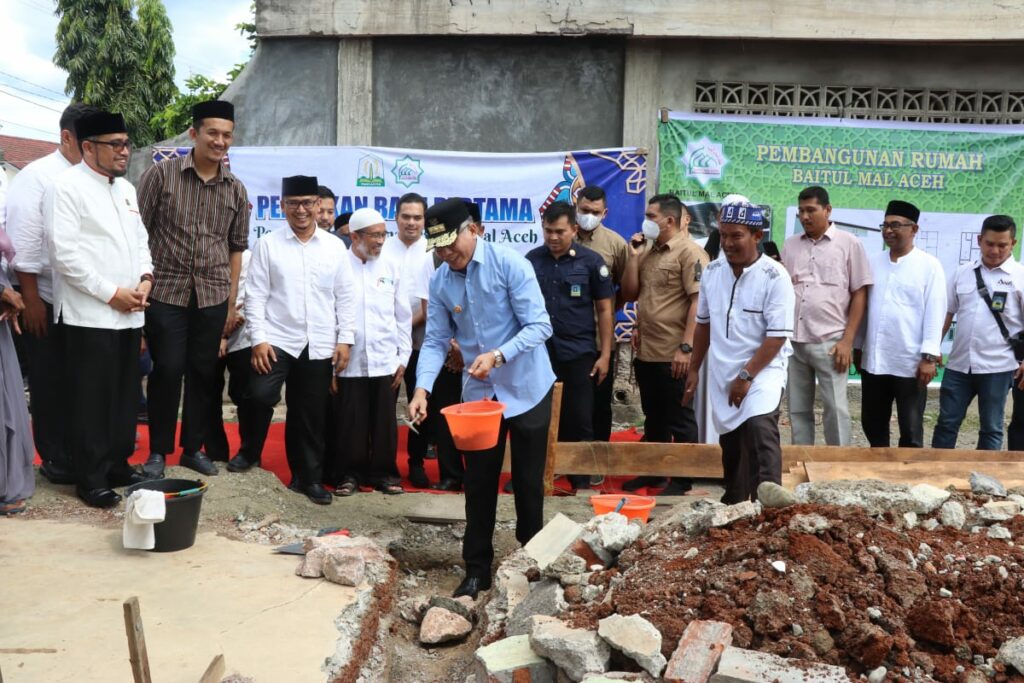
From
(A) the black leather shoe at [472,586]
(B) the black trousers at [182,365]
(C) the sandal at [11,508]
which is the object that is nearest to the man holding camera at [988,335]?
(A) the black leather shoe at [472,586]

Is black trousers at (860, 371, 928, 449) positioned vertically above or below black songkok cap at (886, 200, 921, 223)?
below

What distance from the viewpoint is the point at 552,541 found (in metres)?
4.24

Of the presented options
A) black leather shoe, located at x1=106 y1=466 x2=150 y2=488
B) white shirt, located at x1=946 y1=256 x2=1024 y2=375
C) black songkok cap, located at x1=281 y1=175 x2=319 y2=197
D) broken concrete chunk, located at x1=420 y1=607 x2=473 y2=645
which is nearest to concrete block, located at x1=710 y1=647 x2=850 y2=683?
broken concrete chunk, located at x1=420 y1=607 x2=473 y2=645

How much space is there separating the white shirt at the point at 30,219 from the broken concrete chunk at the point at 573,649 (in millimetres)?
3609

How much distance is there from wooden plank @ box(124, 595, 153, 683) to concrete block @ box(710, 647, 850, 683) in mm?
1838

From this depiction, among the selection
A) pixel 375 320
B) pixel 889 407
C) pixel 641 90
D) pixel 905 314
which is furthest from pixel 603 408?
pixel 641 90

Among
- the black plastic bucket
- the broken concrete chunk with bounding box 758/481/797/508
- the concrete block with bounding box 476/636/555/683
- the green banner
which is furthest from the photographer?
the green banner

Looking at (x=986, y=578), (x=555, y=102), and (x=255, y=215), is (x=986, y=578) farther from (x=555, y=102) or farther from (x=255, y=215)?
(x=255, y=215)

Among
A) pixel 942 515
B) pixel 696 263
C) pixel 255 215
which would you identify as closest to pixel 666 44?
pixel 696 263

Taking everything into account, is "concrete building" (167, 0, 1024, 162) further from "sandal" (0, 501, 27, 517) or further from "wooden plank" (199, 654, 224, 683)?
"wooden plank" (199, 654, 224, 683)

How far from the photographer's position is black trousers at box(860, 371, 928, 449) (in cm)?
622

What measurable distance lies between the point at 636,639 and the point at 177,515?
8.53 feet

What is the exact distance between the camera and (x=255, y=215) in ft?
27.9

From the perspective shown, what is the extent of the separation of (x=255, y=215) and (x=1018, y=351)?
6.28m
